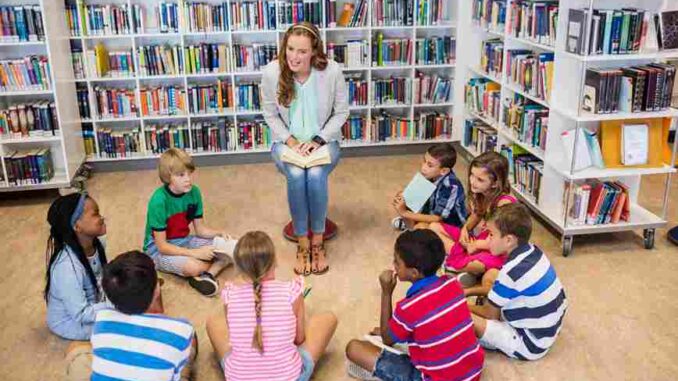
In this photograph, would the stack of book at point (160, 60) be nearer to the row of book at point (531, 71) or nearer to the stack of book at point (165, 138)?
the stack of book at point (165, 138)

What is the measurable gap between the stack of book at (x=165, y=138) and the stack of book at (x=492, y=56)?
2.37 m

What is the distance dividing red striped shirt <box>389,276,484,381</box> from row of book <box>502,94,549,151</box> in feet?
6.39

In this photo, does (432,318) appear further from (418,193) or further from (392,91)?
(392,91)

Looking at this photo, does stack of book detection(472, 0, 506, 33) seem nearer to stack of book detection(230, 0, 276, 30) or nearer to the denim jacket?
stack of book detection(230, 0, 276, 30)

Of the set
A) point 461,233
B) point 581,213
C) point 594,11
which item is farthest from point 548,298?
point 594,11

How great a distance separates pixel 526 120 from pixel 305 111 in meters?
1.42

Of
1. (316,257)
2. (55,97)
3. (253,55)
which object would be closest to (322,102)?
(316,257)

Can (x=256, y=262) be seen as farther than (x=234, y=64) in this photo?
No

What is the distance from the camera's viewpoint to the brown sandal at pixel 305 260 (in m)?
3.64

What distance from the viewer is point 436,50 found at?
545 cm

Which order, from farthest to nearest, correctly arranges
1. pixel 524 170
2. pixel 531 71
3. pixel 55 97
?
pixel 55 97 < pixel 524 170 < pixel 531 71

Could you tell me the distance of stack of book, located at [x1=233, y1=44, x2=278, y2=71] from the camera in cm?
524

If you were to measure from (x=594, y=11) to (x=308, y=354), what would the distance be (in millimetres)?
2328

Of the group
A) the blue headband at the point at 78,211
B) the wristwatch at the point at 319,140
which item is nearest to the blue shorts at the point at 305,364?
the blue headband at the point at 78,211
